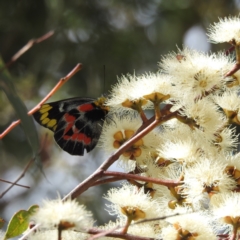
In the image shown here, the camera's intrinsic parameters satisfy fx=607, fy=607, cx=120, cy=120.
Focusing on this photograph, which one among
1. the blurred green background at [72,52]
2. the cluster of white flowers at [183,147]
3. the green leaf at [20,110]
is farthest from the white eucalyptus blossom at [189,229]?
the blurred green background at [72,52]

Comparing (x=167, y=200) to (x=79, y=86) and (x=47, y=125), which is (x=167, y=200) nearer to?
(x=47, y=125)

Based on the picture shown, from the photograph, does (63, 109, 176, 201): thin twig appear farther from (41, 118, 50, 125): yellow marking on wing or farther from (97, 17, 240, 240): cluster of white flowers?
(41, 118, 50, 125): yellow marking on wing

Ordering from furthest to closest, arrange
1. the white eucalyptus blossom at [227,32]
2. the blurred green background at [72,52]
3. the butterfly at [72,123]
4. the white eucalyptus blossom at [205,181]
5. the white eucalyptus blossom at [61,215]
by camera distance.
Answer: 1. the blurred green background at [72,52]
2. the butterfly at [72,123]
3. the white eucalyptus blossom at [227,32]
4. the white eucalyptus blossom at [205,181]
5. the white eucalyptus blossom at [61,215]

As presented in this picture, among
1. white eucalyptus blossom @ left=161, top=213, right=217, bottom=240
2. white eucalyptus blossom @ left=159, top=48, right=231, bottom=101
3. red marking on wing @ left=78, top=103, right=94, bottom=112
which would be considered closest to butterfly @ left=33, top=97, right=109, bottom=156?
red marking on wing @ left=78, top=103, right=94, bottom=112

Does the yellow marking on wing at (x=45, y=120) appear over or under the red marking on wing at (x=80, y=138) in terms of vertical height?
over

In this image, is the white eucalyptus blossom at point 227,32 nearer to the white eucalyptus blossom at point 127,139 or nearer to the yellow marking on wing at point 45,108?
the white eucalyptus blossom at point 127,139

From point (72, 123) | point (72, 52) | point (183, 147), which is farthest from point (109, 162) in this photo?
point (72, 52)
